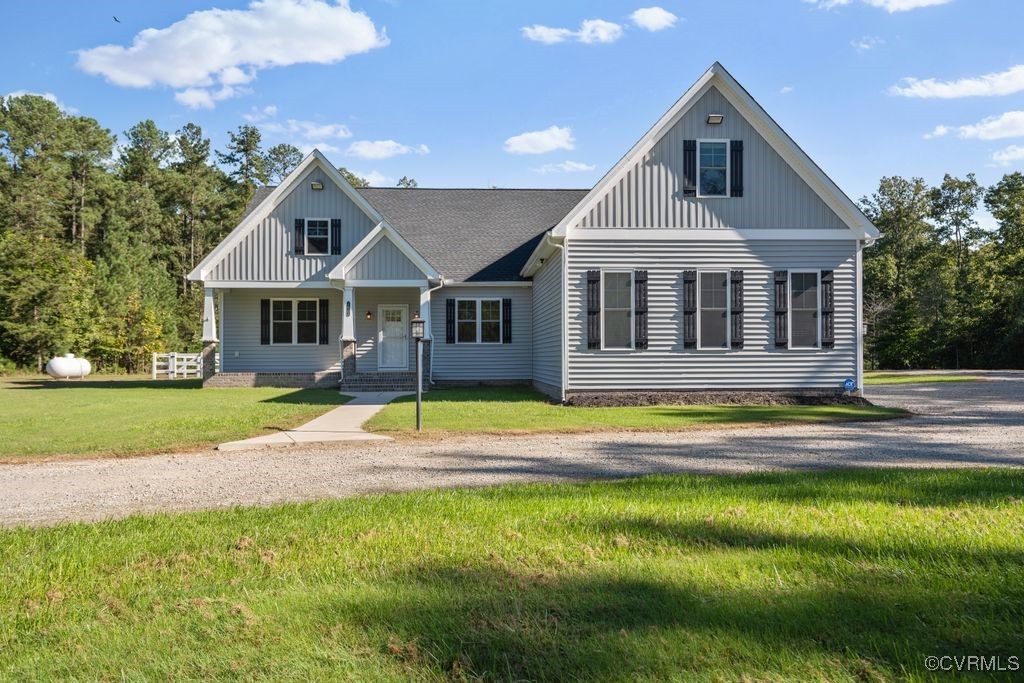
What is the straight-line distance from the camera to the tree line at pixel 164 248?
107 feet

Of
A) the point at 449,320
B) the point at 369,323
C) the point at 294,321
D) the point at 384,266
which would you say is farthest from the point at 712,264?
the point at 294,321

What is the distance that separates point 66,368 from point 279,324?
446 inches

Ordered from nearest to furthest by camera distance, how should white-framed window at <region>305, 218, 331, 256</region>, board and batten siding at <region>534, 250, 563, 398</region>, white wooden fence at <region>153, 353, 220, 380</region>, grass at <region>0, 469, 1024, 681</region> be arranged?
grass at <region>0, 469, 1024, 681</region> → board and batten siding at <region>534, 250, 563, 398</region> → white-framed window at <region>305, 218, 331, 256</region> → white wooden fence at <region>153, 353, 220, 380</region>

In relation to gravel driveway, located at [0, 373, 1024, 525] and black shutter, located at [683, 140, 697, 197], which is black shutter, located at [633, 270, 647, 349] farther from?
gravel driveway, located at [0, 373, 1024, 525]

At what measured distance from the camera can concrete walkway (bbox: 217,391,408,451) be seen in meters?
9.13

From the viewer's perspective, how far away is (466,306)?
72.2ft

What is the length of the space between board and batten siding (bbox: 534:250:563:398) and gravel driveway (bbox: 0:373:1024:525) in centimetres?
624

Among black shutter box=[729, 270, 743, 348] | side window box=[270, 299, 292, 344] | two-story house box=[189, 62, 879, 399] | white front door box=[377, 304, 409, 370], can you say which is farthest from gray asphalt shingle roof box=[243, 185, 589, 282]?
black shutter box=[729, 270, 743, 348]

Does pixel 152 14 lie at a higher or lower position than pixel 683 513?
higher

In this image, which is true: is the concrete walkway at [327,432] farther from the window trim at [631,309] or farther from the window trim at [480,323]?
the window trim at [480,323]

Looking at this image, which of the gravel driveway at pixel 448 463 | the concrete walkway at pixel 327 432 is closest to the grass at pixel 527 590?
the gravel driveway at pixel 448 463

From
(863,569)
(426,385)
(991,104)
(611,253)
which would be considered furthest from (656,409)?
(991,104)

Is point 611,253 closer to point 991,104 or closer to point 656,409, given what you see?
point 656,409

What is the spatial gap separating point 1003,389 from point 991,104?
13.6 meters
